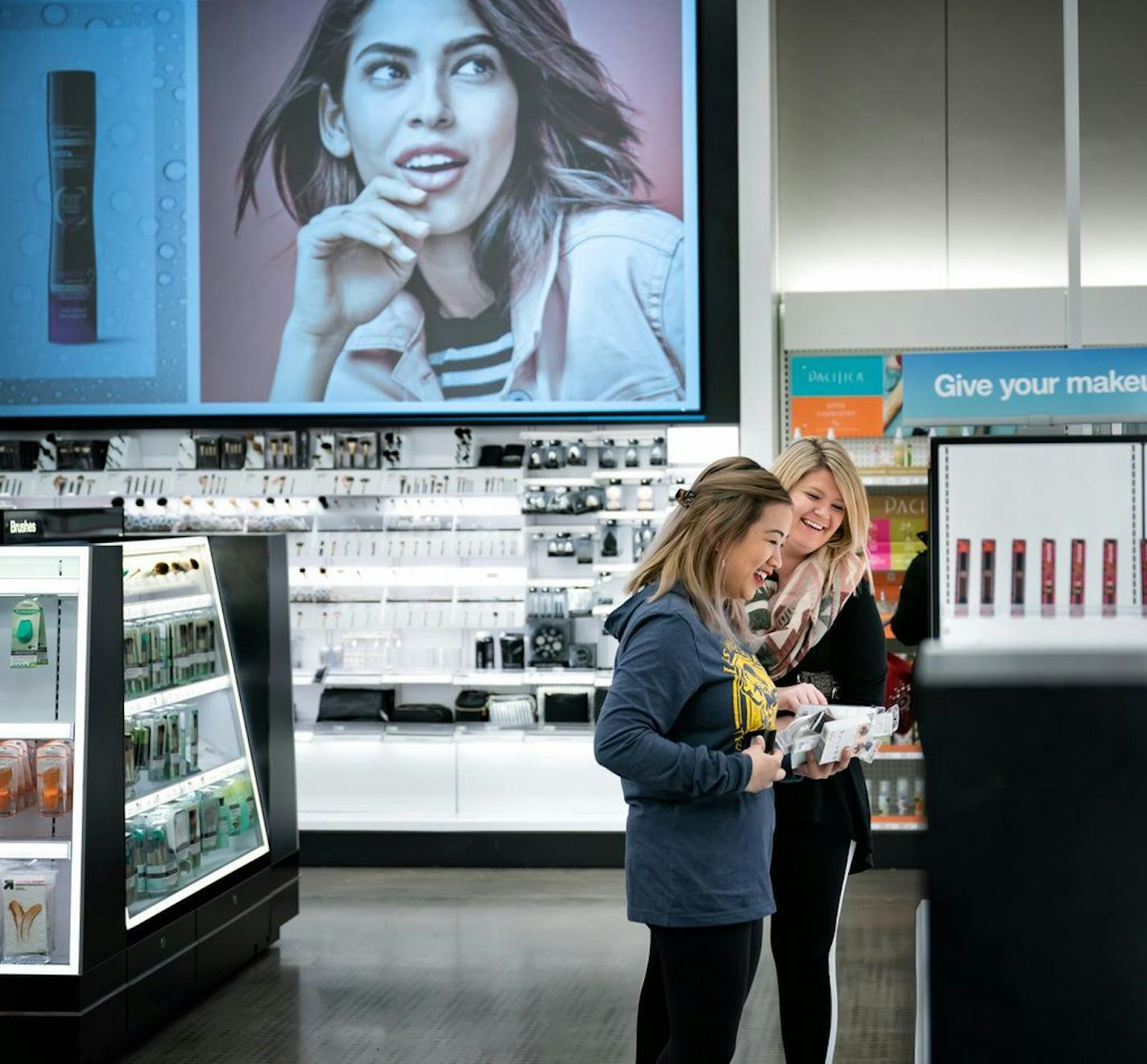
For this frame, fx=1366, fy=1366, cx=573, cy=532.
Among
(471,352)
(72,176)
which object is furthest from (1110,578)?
(72,176)

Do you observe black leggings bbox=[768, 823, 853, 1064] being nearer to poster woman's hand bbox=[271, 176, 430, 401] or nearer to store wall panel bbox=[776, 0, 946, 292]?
poster woman's hand bbox=[271, 176, 430, 401]

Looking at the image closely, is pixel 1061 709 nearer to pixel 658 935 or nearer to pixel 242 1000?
pixel 658 935

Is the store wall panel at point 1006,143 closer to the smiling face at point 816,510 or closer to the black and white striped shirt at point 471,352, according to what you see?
the black and white striped shirt at point 471,352

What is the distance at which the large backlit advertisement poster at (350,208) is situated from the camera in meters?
6.92

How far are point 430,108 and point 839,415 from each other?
8.55 feet

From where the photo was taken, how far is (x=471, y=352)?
7008mm

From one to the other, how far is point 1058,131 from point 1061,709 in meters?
7.64

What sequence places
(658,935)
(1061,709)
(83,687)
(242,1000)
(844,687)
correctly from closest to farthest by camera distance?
(1061,709)
(658,935)
(844,687)
(83,687)
(242,1000)

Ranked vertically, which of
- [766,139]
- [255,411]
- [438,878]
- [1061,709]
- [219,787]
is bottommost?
[438,878]

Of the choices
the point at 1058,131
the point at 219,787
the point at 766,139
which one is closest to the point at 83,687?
the point at 219,787

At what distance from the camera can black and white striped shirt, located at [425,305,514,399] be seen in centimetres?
699

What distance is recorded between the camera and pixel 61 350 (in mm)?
7184

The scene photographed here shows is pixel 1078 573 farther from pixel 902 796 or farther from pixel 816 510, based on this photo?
pixel 902 796

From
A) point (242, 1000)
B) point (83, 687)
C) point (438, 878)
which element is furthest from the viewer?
point (438, 878)
